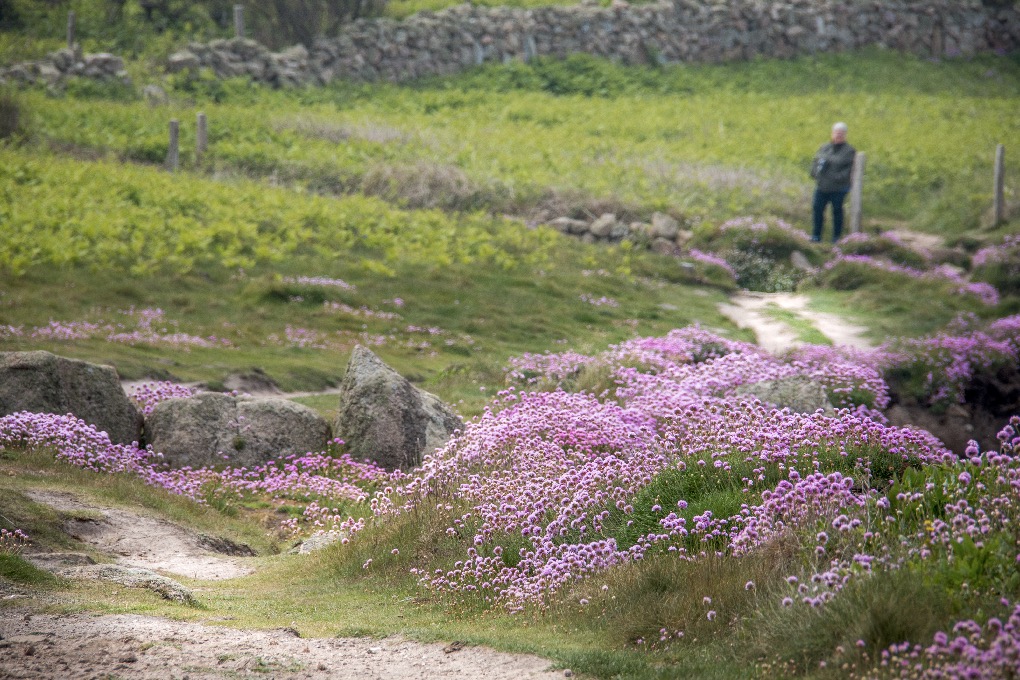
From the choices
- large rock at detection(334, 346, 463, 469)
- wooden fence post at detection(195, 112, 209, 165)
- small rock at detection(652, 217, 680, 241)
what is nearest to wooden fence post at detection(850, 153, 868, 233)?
small rock at detection(652, 217, 680, 241)

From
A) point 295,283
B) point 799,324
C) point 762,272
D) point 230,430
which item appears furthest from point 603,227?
point 230,430

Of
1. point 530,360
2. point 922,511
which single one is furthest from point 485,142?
point 922,511

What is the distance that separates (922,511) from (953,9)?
185 ft

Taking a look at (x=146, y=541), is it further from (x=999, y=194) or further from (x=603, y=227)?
(x=999, y=194)

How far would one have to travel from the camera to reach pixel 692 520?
25.3 ft

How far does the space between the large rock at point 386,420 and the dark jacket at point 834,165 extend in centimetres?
1841

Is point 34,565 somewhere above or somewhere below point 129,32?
below

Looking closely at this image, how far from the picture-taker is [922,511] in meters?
6.91

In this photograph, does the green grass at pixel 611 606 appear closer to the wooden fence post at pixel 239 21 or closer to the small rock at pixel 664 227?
the small rock at pixel 664 227

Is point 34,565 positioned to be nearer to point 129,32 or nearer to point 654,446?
point 654,446

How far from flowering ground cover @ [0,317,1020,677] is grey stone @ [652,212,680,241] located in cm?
1699

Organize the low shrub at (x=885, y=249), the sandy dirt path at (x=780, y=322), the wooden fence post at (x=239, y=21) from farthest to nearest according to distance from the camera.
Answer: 1. the wooden fence post at (x=239, y=21)
2. the low shrub at (x=885, y=249)
3. the sandy dirt path at (x=780, y=322)

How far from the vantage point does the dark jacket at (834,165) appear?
2869cm

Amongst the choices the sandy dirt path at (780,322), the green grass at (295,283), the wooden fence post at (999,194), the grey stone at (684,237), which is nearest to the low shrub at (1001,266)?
the wooden fence post at (999,194)
